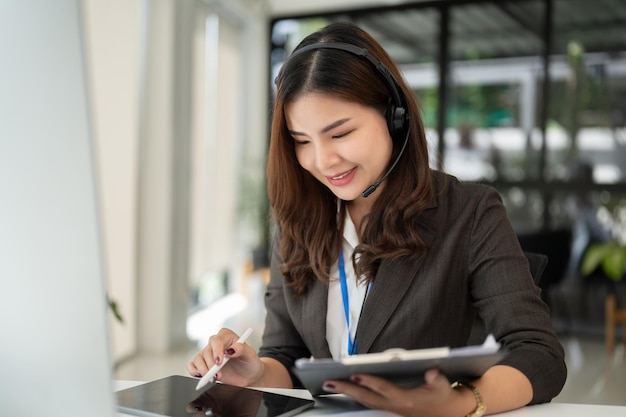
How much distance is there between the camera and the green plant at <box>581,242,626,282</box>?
5488mm

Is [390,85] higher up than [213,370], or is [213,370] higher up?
[390,85]

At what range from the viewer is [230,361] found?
1.27 metres

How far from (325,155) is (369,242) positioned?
0.78 ft

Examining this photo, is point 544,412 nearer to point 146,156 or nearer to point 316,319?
point 316,319

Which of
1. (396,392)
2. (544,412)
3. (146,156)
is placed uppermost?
(146,156)

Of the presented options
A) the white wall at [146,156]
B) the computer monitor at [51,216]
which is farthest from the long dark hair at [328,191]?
the white wall at [146,156]

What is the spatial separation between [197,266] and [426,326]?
4849 mm

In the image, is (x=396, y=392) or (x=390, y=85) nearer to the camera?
(x=396, y=392)

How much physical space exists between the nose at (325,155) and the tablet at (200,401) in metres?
0.46

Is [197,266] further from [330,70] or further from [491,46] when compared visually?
[330,70]

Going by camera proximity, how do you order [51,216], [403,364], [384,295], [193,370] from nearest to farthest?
[51,216] → [403,364] → [193,370] → [384,295]

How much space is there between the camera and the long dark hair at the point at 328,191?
131cm

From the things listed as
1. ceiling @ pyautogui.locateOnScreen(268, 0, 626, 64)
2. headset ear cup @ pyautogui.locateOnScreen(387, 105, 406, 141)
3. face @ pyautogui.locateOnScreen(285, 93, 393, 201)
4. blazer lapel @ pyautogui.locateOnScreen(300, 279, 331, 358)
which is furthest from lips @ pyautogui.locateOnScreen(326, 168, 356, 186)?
ceiling @ pyautogui.locateOnScreen(268, 0, 626, 64)

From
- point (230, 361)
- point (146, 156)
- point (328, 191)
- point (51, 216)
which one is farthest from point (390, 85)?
point (146, 156)
